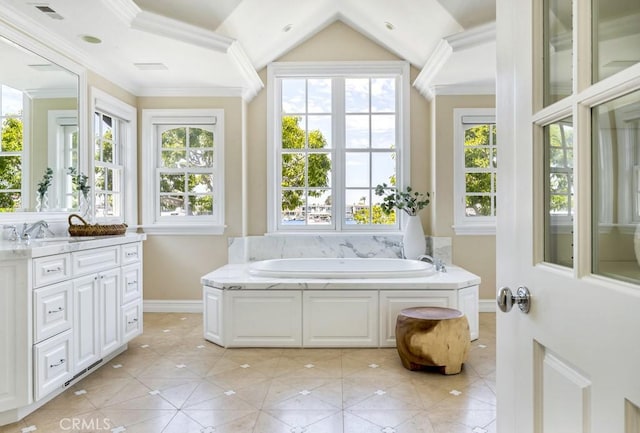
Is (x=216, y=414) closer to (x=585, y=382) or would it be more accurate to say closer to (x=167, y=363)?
(x=167, y=363)

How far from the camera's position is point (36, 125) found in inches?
119

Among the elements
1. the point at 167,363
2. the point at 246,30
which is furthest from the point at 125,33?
the point at 167,363

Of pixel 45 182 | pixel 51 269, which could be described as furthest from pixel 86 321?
pixel 45 182

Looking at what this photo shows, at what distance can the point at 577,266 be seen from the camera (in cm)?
77

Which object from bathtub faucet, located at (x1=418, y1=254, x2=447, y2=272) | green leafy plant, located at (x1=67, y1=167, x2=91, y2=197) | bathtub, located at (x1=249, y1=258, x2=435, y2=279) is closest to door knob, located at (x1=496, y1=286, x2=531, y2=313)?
bathtub, located at (x1=249, y1=258, x2=435, y2=279)

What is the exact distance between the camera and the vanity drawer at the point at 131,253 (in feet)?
10.7

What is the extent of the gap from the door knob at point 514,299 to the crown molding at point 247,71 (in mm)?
3310

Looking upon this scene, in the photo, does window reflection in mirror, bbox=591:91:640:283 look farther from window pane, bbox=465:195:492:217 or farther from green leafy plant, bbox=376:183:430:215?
window pane, bbox=465:195:492:217

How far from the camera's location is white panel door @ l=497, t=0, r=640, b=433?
2.18 feet

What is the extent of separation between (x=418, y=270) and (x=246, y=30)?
2624 millimetres

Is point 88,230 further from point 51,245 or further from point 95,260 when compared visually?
point 51,245

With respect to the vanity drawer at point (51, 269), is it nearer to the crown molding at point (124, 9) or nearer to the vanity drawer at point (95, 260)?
the vanity drawer at point (95, 260)

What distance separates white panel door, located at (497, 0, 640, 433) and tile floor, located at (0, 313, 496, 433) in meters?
1.37

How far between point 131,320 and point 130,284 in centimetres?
28
